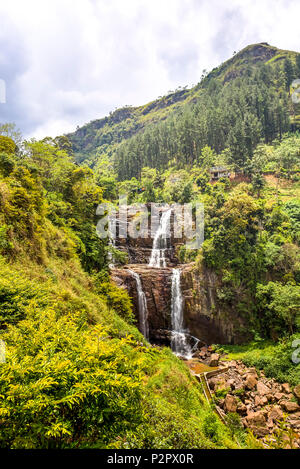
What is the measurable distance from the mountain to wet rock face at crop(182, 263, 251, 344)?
92.3 m

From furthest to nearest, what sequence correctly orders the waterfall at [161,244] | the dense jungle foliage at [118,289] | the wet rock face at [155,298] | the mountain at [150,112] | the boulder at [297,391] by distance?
the mountain at [150,112], the waterfall at [161,244], the wet rock face at [155,298], the boulder at [297,391], the dense jungle foliage at [118,289]

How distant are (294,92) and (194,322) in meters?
67.8

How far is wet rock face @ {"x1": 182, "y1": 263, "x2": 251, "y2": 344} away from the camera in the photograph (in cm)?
2036

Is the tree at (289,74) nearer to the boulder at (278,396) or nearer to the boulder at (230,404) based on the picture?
the boulder at (278,396)

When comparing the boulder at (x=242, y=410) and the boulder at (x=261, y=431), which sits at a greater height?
the boulder at (x=261, y=431)

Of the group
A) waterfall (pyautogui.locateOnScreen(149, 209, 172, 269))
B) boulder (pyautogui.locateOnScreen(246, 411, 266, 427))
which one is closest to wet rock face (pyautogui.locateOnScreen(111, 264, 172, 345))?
waterfall (pyautogui.locateOnScreen(149, 209, 172, 269))

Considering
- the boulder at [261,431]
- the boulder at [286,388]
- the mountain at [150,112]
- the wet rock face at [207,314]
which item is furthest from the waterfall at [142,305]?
the mountain at [150,112]

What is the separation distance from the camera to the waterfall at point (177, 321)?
2036cm

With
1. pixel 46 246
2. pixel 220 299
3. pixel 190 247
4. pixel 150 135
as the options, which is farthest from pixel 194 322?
pixel 150 135

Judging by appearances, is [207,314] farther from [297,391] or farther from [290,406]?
[290,406]

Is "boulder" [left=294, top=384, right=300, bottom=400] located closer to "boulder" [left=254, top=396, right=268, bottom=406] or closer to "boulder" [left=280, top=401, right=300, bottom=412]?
"boulder" [left=280, top=401, right=300, bottom=412]

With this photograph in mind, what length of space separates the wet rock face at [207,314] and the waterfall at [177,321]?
49 cm

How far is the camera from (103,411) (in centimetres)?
315
